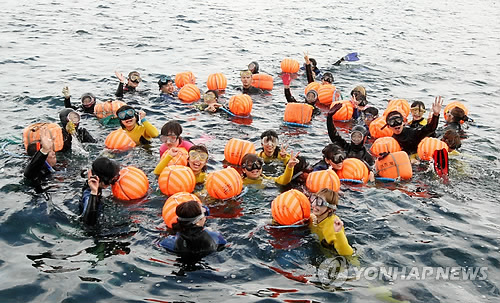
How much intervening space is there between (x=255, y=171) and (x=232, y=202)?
0.87m

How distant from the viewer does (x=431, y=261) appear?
7230mm

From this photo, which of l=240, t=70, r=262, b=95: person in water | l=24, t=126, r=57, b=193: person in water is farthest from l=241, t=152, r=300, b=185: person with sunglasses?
l=240, t=70, r=262, b=95: person in water

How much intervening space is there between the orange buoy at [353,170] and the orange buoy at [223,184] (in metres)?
2.38

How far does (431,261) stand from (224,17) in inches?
1194

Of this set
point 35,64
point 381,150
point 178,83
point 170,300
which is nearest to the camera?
point 170,300

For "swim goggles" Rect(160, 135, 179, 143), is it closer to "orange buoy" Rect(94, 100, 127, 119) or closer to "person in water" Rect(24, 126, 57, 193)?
"person in water" Rect(24, 126, 57, 193)

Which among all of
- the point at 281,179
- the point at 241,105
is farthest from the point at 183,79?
the point at 281,179

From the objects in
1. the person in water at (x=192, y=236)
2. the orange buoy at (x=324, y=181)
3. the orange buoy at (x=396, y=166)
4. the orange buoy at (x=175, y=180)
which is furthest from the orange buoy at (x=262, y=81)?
the person in water at (x=192, y=236)

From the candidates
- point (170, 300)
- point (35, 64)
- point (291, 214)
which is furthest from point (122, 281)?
point (35, 64)

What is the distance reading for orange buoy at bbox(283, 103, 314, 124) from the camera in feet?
44.6

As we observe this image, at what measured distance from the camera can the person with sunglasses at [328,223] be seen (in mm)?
7004

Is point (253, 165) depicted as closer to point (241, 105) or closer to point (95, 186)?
point (95, 186)

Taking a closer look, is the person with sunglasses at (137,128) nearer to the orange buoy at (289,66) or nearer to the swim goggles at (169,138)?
the swim goggles at (169,138)

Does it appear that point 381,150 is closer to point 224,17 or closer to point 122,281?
point 122,281
